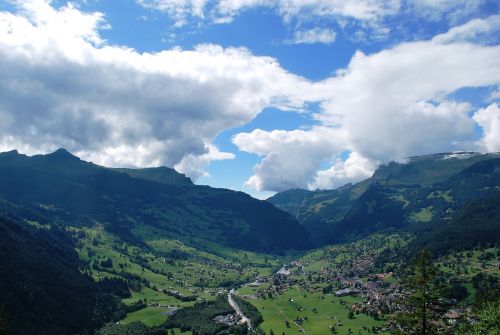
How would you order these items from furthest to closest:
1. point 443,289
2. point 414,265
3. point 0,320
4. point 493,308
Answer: point 0,320, point 493,308, point 414,265, point 443,289

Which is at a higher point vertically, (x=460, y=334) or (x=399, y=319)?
(x=399, y=319)

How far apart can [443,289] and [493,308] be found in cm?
2783

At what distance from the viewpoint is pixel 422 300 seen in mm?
59094

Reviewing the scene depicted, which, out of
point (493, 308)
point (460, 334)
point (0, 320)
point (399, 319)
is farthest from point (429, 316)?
point (0, 320)

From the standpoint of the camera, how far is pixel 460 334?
68062mm

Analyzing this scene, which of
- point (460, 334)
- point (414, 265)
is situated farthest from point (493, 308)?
point (414, 265)

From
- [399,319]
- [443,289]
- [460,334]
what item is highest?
[443,289]

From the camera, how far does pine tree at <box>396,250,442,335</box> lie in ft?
193

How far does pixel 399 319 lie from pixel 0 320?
8228 cm

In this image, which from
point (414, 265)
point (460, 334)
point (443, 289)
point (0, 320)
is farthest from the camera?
point (0, 320)

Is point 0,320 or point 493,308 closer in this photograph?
point 493,308

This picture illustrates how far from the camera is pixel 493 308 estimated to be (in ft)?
259

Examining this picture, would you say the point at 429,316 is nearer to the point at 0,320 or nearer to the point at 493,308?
the point at 493,308

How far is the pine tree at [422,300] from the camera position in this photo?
58.9 meters
